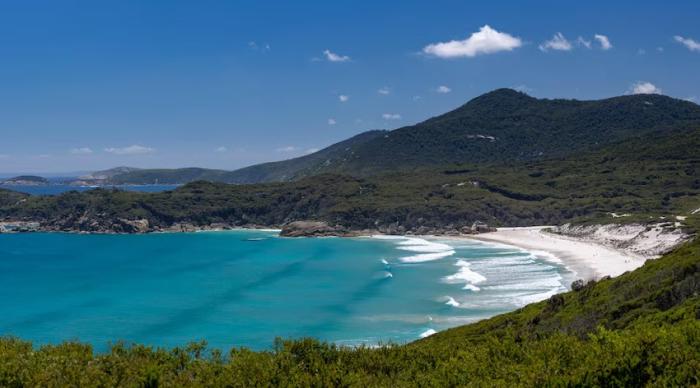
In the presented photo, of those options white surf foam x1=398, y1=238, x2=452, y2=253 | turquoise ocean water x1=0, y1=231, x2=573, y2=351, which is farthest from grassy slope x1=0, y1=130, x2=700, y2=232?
turquoise ocean water x1=0, y1=231, x2=573, y2=351

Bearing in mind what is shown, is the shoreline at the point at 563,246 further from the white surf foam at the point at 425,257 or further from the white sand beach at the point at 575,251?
the white surf foam at the point at 425,257

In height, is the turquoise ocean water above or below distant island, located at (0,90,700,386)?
below

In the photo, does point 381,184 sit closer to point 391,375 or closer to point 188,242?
point 188,242

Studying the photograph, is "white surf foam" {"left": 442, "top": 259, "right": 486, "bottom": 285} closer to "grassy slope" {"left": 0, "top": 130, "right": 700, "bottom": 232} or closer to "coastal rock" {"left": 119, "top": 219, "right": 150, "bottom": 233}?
"grassy slope" {"left": 0, "top": 130, "right": 700, "bottom": 232}

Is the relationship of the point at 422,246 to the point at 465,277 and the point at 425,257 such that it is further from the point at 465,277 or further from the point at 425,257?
the point at 465,277

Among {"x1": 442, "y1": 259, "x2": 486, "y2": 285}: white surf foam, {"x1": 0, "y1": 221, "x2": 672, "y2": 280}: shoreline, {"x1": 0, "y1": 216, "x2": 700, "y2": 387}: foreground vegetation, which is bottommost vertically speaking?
{"x1": 442, "y1": 259, "x2": 486, "y2": 285}: white surf foam
